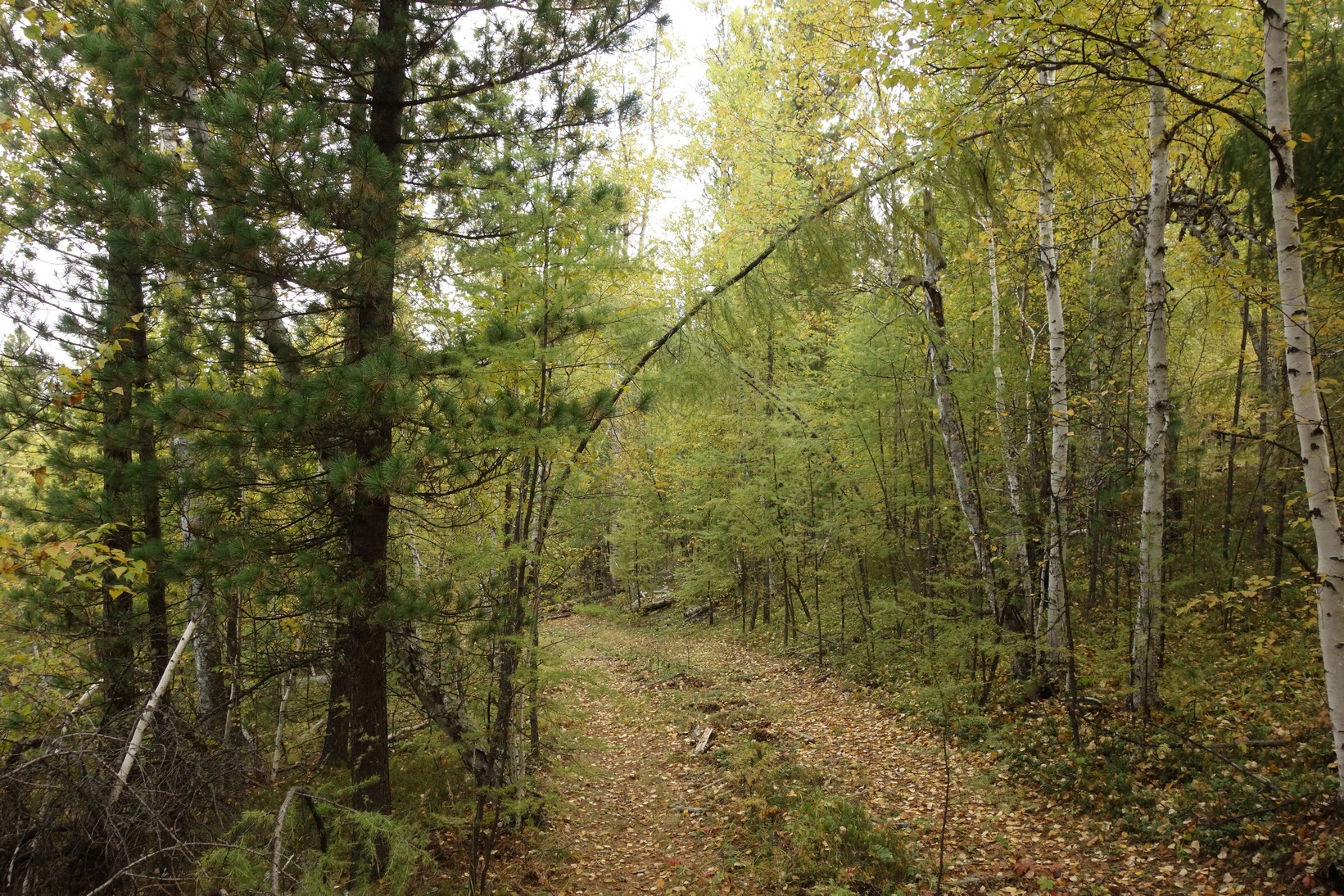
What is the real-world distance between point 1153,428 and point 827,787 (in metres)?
5.31

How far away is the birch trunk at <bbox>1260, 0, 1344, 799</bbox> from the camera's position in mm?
4332

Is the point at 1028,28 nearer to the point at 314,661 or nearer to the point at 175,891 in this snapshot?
the point at 314,661

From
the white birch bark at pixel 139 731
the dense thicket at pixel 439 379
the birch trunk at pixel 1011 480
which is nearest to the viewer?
the white birch bark at pixel 139 731

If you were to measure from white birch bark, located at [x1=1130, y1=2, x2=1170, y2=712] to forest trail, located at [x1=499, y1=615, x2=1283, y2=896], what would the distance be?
2014 mm

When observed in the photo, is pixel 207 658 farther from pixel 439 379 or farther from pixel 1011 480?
pixel 1011 480

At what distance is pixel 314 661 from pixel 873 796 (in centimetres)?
579

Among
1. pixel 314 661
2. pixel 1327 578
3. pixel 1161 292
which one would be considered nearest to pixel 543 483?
pixel 314 661

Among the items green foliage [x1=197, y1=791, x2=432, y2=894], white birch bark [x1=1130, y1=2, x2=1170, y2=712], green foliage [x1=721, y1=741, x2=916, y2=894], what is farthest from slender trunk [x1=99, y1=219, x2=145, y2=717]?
white birch bark [x1=1130, y1=2, x2=1170, y2=712]

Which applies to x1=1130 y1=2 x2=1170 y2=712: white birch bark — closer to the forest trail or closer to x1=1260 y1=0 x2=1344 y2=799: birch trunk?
the forest trail

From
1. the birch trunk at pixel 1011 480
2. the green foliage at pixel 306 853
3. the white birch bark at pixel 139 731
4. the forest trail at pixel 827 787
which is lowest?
the forest trail at pixel 827 787

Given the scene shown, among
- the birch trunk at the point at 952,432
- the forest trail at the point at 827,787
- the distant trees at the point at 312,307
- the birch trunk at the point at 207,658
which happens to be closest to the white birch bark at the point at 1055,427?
the birch trunk at the point at 952,432

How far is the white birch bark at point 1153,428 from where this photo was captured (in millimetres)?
6828

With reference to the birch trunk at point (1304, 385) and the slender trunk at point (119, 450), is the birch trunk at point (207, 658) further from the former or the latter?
the birch trunk at point (1304, 385)

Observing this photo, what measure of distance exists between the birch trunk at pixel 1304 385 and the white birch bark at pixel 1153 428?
95.1 inches
